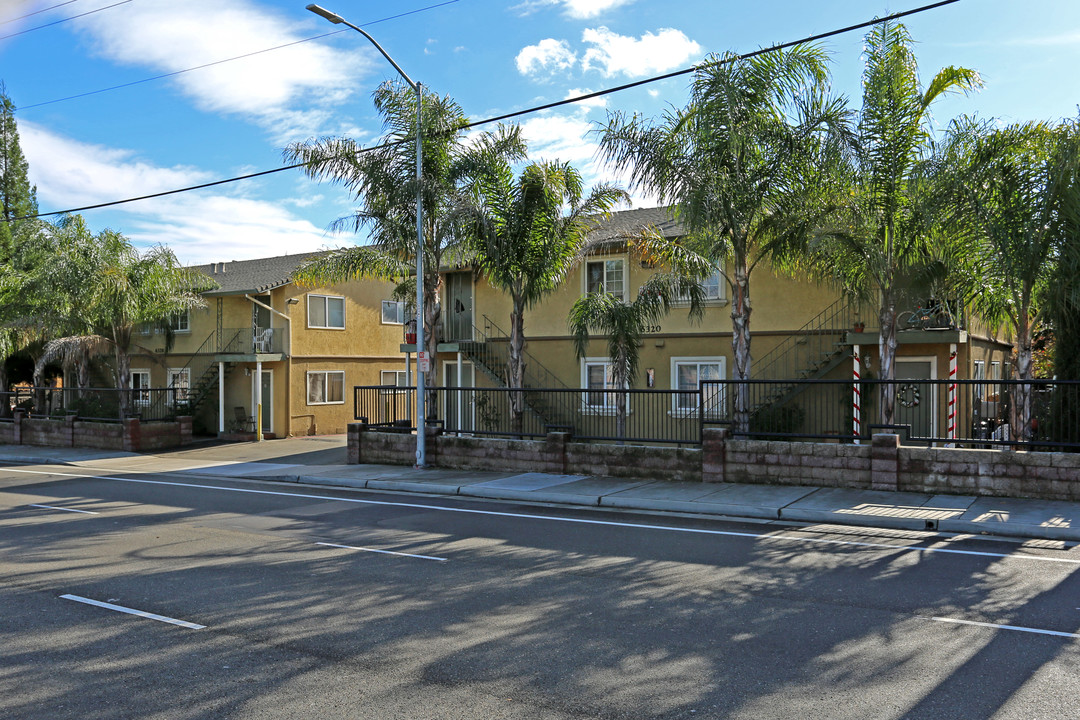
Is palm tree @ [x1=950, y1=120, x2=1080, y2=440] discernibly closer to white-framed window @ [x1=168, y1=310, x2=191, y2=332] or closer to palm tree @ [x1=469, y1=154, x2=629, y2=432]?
palm tree @ [x1=469, y1=154, x2=629, y2=432]

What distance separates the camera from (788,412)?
18188mm

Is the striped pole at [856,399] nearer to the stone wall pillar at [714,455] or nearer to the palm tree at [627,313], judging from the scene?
the stone wall pillar at [714,455]

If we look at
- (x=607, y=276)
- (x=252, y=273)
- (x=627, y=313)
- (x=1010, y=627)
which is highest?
(x=252, y=273)

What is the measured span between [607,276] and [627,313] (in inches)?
194

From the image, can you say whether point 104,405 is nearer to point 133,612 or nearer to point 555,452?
point 555,452

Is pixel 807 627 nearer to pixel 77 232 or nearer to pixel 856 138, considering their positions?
pixel 856 138

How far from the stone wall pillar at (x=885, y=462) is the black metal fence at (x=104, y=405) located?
2109 cm

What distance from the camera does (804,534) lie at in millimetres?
10656

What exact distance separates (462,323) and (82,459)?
1110 centimetres

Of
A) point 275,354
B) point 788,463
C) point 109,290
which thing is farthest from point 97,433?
point 788,463

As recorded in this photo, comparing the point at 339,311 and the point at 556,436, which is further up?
the point at 339,311

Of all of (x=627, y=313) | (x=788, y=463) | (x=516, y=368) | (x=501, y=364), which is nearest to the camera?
(x=788, y=463)

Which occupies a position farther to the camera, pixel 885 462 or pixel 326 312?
pixel 326 312

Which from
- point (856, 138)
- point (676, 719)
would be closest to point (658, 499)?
point (856, 138)
